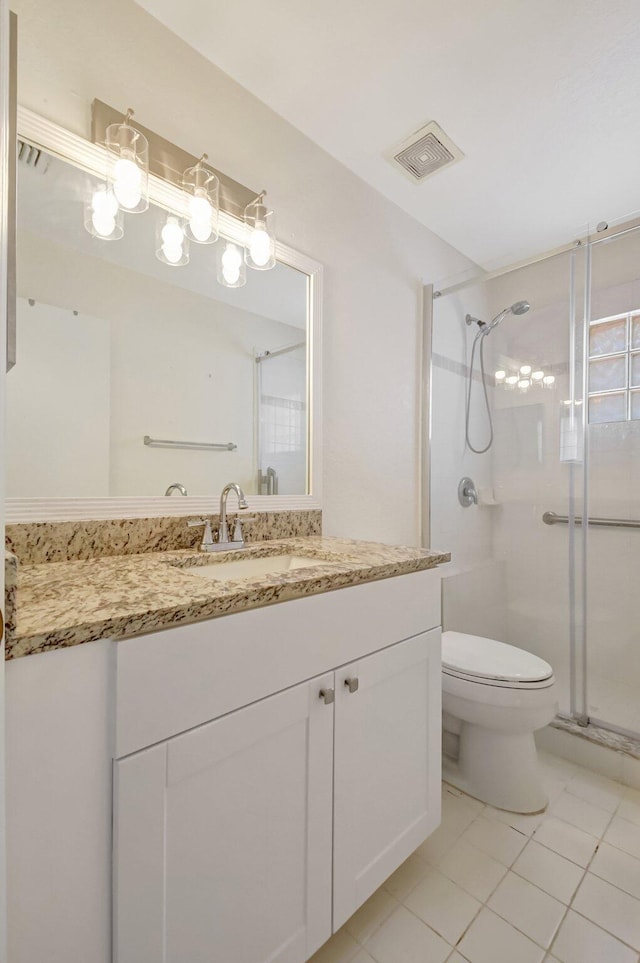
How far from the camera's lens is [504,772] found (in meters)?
1.52

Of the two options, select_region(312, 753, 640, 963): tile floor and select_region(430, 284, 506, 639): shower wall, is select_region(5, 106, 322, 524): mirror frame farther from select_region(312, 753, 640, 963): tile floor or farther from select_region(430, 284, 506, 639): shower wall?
select_region(312, 753, 640, 963): tile floor

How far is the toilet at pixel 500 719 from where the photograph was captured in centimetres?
145

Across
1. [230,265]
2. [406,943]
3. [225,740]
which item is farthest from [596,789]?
[230,265]

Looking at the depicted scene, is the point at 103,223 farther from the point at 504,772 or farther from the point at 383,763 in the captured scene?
the point at 504,772

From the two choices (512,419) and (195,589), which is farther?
(512,419)

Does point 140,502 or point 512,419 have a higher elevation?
point 512,419

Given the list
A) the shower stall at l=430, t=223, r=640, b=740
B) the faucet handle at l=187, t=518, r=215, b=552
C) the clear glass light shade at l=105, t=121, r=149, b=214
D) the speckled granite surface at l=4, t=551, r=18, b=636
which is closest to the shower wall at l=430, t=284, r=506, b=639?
the shower stall at l=430, t=223, r=640, b=740

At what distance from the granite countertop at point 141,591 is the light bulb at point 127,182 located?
3.04 ft

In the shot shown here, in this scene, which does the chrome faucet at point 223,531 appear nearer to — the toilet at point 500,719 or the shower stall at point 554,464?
the toilet at point 500,719

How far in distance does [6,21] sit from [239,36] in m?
1.16

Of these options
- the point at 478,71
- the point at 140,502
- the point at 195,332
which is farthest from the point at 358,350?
the point at 140,502

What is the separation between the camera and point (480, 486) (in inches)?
87.8

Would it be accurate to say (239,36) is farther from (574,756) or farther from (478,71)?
(574,756)

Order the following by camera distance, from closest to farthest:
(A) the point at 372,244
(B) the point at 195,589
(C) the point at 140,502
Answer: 1. (B) the point at 195,589
2. (C) the point at 140,502
3. (A) the point at 372,244
